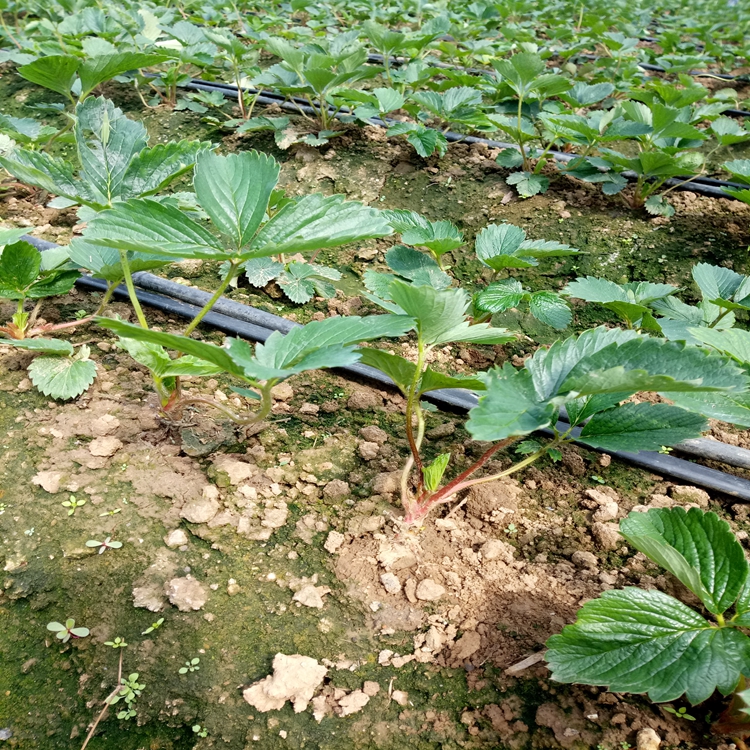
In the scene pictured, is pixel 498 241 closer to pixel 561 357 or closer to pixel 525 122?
pixel 561 357

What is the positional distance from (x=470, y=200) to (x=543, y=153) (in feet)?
1.12

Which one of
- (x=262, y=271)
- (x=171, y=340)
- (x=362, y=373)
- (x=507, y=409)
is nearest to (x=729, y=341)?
(x=507, y=409)

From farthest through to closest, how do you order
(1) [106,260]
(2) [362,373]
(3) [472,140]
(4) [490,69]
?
(4) [490,69]
(3) [472,140]
(2) [362,373]
(1) [106,260]

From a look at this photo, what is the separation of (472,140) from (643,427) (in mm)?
2134

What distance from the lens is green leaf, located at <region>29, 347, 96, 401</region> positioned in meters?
1.39

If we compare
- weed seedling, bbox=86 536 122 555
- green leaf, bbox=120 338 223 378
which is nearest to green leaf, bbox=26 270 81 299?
green leaf, bbox=120 338 223 378

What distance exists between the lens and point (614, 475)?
4.56 feet

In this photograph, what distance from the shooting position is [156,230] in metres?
1.04

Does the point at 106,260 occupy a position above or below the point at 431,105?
below

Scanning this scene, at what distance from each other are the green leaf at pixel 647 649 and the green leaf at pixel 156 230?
32.4 inches

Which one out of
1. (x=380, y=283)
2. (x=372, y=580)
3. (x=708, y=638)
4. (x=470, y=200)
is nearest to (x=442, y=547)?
(x=372, y=580)

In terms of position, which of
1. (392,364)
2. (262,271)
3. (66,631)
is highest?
(392,364)

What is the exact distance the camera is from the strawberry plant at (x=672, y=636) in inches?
32.0

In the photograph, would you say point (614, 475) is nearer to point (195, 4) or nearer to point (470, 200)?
point (470, 200)
